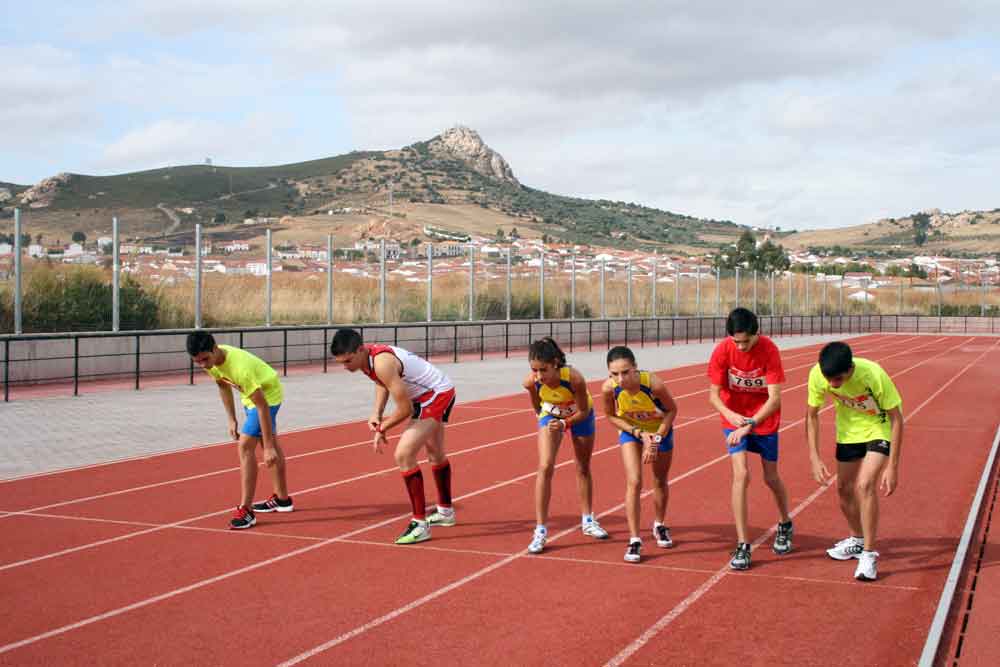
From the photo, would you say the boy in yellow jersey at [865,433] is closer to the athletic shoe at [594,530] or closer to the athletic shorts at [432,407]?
the athletic shoe at [594,530]

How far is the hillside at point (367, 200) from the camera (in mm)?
93375

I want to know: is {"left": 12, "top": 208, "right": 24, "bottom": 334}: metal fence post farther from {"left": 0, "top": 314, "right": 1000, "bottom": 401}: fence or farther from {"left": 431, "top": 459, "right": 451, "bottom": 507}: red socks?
{"left": 431, "top": 459, "right": 451, "bottom": 507}: red socks

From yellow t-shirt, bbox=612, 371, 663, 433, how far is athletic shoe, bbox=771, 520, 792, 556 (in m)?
1.11

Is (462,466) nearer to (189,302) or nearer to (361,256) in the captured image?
(189,302)

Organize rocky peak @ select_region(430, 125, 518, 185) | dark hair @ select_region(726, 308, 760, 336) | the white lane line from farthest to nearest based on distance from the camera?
rocky peak @ select_region(430, 125, 518, 185) → dark hair @ select_region(726, 308, 760, 336) → the white lane line

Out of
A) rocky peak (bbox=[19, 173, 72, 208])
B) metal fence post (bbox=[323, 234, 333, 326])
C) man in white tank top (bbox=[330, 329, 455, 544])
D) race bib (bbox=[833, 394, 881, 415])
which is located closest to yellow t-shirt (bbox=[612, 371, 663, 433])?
race bib (bbox=[833, 394, 881, 415])

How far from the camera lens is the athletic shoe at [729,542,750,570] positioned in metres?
6.99

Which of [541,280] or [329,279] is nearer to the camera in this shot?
[329,279]

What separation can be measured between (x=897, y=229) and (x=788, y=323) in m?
144

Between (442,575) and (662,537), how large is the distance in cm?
164

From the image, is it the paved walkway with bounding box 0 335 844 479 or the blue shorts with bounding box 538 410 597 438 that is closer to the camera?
the blue shorts with bounding box 538 410 597 438

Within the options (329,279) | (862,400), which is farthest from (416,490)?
(329,279)

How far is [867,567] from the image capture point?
6750mm

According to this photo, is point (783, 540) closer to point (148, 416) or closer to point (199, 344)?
point (199, 344)
